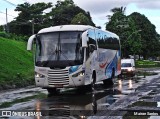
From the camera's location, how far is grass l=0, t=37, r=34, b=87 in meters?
28.3

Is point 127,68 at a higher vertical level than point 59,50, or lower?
lower

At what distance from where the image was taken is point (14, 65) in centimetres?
3519

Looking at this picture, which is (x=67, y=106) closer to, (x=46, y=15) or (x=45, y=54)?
(x=45, y=54)

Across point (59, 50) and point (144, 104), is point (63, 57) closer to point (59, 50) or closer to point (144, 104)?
point (59, 50)

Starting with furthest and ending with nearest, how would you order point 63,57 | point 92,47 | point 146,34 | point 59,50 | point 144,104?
point 146,34 < point 92,47 < point 59,50 < point 63,57 < point 144,104

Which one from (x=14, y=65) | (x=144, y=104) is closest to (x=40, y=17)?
(x=14, y=65)

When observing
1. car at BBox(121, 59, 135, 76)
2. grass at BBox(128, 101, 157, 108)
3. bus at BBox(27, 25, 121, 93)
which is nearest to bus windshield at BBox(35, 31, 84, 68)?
Answer: bus at BBox(27, 25, 121, 93)

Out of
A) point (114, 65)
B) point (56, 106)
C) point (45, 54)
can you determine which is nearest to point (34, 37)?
point (45, 54)

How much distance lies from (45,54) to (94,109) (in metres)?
5.90

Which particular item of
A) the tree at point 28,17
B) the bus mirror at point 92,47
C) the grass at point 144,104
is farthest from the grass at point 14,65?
the tree at point 28,17

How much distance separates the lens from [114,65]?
28.1 m

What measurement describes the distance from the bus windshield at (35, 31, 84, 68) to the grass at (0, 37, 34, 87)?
24.1 feet

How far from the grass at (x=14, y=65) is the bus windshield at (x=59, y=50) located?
735 cm

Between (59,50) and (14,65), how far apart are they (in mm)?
17465
